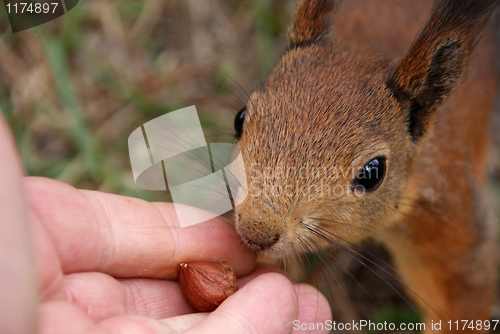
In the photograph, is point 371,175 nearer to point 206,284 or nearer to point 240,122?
point 240,122

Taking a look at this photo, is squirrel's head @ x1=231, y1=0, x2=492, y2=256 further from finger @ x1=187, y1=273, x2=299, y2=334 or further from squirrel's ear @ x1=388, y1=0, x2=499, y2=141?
finger @ x1=187, y1=273, x2=299, y2=334

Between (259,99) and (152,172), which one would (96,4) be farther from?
(259,99)

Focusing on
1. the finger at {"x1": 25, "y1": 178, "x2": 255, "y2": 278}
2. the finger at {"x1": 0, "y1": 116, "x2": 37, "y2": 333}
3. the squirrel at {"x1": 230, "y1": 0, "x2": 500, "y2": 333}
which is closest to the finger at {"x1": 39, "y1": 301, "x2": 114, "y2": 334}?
the finger at {"x1": 0, "y1": 116, "x2": 37, "y2": 333}


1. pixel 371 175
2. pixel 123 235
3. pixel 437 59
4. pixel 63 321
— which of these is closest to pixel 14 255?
pixel 63 321

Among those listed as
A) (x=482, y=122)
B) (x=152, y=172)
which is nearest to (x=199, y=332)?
(x=152, y=172)

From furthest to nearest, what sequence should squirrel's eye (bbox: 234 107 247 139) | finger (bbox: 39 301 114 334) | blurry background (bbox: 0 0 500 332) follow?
blurry background (bbox: 0 0 500 332) < squirrel's eye (bbox: 234 107 247 139) < finger (bbox: 39 301 114 334)
